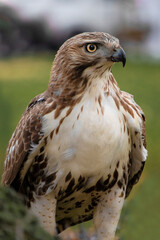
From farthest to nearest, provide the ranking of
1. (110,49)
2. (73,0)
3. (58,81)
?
(73,0) < (58,81) < (110,49)

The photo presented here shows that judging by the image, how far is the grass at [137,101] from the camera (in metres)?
5.60

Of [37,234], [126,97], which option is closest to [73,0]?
[126,97]

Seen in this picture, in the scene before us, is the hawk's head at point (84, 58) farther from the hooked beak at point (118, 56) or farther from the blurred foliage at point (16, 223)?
the blurred foliage at point (16, 223)

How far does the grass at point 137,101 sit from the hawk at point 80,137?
0.61 m

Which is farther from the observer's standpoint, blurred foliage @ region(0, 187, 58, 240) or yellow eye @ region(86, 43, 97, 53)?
yellow eye @ region(86, 43, 97, 53)

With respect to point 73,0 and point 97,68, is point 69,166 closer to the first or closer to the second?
point 97,68

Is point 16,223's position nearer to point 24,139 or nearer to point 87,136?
point 87,136

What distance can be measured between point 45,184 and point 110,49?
0.79m

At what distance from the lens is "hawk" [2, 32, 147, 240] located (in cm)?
279

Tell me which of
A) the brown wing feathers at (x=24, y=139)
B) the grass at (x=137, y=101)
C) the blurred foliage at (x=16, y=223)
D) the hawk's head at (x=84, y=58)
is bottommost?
the grass at (x=137, y=101)

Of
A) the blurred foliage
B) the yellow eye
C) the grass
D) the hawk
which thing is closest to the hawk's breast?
the hawk

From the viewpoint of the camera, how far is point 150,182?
23.0ft

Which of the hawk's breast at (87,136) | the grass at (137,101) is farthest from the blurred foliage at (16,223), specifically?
the grass at (137,101)

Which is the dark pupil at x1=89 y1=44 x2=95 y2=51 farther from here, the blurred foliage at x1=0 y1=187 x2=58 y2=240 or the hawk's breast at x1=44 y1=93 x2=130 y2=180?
the blurred foliage at x1=0 y1=187 x2=58 y2=240
